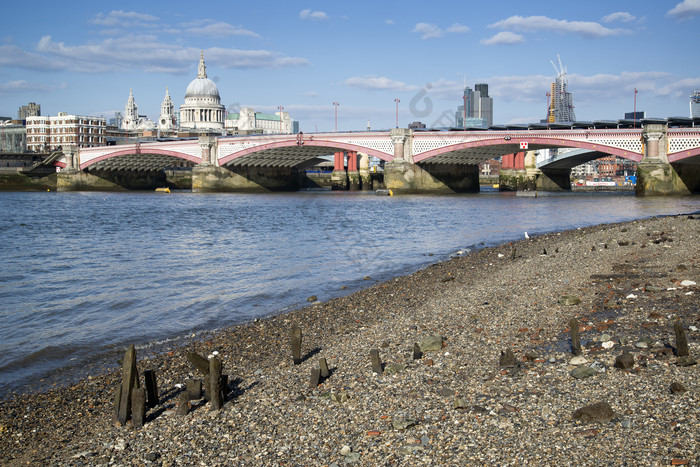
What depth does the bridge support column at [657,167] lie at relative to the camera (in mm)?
52125

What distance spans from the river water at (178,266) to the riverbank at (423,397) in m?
1.87

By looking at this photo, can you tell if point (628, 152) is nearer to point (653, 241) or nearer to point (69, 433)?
point (653, 241)

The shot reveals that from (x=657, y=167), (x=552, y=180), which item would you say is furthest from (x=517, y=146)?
(x=552, y=180)

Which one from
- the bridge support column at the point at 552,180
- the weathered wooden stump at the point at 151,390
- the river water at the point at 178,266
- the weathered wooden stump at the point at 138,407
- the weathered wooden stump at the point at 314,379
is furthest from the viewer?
the bridge support column at the point at 552,180

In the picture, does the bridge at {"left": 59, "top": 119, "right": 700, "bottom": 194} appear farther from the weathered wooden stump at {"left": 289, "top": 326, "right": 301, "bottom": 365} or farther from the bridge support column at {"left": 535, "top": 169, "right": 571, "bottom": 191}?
the weathered wooden stump at {"left": 289, "top": 326, "right": 301, "bottom": 365}

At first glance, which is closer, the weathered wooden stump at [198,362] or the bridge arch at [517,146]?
the weathered wooden stump at [198,362]

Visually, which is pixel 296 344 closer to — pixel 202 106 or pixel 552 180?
pixel 552 180

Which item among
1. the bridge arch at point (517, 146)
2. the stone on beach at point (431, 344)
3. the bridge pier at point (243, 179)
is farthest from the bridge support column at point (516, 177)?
the stone on beach at point (431, 344)

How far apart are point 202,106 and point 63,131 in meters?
48.8

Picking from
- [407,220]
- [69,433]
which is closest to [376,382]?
[69,433]

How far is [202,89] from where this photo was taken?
179 m

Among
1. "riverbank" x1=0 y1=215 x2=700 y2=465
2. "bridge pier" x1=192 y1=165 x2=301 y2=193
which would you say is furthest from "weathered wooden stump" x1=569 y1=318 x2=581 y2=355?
"bridge pier" x1=192 y1=165 x2=301 y2=193

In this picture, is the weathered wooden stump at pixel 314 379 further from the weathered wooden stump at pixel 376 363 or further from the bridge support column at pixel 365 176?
the bridge support column at pixel 365 176

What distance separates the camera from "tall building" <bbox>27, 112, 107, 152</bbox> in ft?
432
